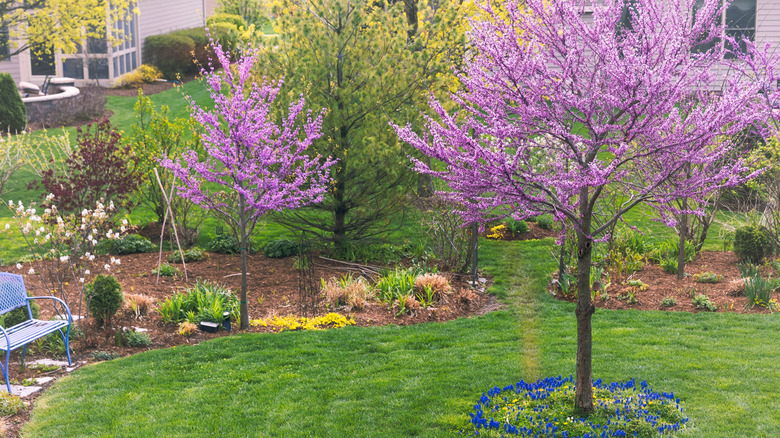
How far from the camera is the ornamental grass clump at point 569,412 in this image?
484 centimetres

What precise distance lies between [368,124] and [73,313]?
4.64 m

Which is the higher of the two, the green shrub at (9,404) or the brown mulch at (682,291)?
the green shrub at (9,404)

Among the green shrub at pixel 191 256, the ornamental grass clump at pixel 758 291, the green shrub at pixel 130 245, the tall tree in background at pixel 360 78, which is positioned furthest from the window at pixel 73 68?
the ornamental grass clump at pixel 758 291

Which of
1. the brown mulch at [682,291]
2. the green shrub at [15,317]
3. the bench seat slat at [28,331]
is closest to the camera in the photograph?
the bench seat slat at [28,331]

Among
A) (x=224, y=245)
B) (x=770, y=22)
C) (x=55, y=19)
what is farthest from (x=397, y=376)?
(x=770, y=22)

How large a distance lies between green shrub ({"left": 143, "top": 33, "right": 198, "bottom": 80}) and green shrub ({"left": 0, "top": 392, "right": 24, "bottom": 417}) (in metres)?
20.5

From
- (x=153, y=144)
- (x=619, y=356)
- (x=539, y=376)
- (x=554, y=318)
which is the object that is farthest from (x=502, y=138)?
(x=153, y=144)

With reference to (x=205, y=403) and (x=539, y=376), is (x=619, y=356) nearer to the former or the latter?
(x=539, y=376)

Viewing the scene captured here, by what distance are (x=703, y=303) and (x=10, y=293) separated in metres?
8.05

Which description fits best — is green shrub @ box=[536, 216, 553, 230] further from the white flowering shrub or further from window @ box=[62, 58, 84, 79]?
window @ box=[62, 58, 84, 79]

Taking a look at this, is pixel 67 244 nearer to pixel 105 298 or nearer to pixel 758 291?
pixel 105 298

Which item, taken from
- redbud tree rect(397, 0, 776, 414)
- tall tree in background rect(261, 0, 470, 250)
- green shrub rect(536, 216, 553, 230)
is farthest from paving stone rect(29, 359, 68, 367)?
green shrub rect(536, 216, 553, 230)

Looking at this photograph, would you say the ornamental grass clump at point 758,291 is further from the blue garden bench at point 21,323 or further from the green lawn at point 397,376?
the blue garden bench at point 21,323

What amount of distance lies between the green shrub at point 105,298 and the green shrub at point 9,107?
11.8 m
